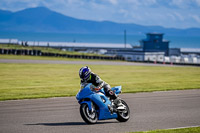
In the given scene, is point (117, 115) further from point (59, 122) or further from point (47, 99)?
point (47, 99)

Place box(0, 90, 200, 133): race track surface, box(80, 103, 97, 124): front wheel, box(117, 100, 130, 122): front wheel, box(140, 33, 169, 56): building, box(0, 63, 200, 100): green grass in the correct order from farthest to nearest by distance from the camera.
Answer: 1. box(140, 33, 169, 56): building
2. box(0, 63, 200, 100): green grass
3. box(117, 100, 130, 122): front wheel
4. box(80, 103, 97, 124): front wheel
5. box(0, 90, 200, 133): race track surface

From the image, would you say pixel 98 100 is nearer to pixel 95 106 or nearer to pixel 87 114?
pixel 95 106

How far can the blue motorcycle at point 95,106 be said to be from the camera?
11.5 meters

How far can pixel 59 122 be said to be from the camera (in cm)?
1220

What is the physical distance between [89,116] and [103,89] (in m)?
0.95

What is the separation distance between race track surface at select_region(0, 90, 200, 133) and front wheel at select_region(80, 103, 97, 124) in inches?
6.6

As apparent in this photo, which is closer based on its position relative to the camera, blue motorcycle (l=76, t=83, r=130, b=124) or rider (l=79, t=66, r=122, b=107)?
blue motorcycle (l=76, t=83, r=130, b=124)

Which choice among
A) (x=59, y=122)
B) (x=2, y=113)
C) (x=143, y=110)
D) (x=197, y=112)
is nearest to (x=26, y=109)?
(x=2, y=113)

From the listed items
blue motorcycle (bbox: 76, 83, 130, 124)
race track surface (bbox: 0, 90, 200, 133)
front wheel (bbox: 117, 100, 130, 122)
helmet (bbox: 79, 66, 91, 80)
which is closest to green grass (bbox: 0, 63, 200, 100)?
race track surface (bbox: 0, 90, 200, 133)

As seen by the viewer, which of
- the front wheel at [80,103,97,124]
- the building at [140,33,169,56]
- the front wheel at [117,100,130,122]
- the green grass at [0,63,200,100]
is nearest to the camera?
the front wheel at [80,103,97,124]

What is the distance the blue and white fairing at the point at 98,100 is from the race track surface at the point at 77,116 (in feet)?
1.02

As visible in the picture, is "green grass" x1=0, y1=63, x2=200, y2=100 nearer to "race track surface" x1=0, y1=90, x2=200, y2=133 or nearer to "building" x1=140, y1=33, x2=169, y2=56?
"race track surface" x1=0, y1=90, x2=200, y2=133

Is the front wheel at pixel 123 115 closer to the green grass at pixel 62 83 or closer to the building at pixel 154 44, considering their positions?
the green grass at pixel 62 83

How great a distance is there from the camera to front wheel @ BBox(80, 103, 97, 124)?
1144cm
